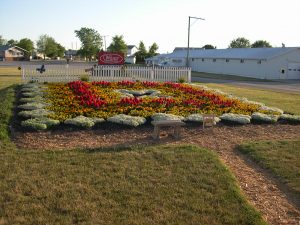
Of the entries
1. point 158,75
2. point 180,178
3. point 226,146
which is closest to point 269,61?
point 158,75

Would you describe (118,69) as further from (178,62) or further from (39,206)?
(178,62)

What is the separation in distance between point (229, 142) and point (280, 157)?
4.88 feet

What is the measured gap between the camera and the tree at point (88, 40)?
85062 mm

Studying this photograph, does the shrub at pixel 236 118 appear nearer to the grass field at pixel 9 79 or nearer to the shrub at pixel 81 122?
the shrub at pixel 81 122

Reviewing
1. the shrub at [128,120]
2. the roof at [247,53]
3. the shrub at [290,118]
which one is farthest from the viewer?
the roof at [247,53]

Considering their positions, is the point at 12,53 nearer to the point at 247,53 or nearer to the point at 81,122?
the point at 247,53

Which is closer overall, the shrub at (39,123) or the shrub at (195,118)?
the shrub at (39,123)

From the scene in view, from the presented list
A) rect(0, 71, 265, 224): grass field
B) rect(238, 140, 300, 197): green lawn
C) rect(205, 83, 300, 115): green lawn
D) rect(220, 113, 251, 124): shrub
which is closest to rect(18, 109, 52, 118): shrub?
rect(0, 71, 265, 224): grass field

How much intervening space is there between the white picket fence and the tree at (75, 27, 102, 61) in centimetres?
6315

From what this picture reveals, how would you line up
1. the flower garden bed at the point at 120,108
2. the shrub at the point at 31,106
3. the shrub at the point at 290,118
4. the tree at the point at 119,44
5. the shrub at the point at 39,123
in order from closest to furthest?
the shrub at the point at 39,123, the flower garden bed at the point at 120,108, the shrub at the point at 31,106, the shrub at the point at 290,118, the tree at the point at 119,44

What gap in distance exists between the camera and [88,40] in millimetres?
85938

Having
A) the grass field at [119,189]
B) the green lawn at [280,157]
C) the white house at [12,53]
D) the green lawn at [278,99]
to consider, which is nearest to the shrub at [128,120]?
the grass field at [119,189]

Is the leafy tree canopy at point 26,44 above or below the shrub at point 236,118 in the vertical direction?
above

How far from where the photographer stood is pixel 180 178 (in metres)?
6.12
